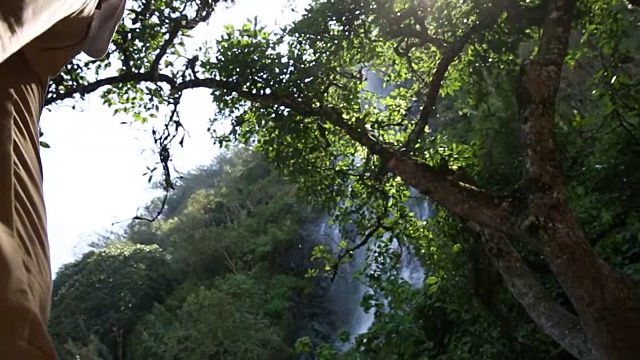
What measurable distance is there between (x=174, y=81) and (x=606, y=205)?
12.6 ft

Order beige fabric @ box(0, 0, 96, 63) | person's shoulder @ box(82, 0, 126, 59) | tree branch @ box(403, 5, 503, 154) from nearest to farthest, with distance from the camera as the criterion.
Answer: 1. beige fabric @ box(0, 0, 96, 63)
2. person's shoulder @ box(82, 0, 126, 59)
3. tree branch @ box(403, 5, 503, 154)

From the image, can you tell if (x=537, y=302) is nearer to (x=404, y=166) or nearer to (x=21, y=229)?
(x=404, y=166)

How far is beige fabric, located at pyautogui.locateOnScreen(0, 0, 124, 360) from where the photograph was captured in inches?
29.0

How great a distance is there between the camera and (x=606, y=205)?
A: 5.63m

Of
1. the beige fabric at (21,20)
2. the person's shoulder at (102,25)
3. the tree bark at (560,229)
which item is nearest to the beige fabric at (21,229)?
the beige fabric at (21,20)

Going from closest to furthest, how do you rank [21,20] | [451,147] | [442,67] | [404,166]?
[21,20], [404,166], [442,67], [451,147]

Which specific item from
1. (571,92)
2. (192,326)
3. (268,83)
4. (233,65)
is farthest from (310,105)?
(192,326)

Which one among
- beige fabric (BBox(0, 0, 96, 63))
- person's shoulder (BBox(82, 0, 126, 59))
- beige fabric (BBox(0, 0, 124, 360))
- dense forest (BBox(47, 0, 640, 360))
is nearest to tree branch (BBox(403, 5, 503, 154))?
dense forest (BBox(47, 0, 640, 360))

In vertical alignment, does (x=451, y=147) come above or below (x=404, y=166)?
above

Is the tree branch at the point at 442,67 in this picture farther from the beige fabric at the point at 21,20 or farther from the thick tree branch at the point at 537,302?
the beige fabric at the point at 21,20

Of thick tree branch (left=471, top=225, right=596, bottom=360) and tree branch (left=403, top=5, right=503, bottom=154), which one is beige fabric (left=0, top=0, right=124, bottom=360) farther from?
tree branch (left=403, top=5, right=503, bottom=154)

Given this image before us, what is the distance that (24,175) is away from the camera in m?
0.88

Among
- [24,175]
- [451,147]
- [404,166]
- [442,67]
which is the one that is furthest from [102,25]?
[451,147]

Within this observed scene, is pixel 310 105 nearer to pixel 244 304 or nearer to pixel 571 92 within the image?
pixel 571 92
